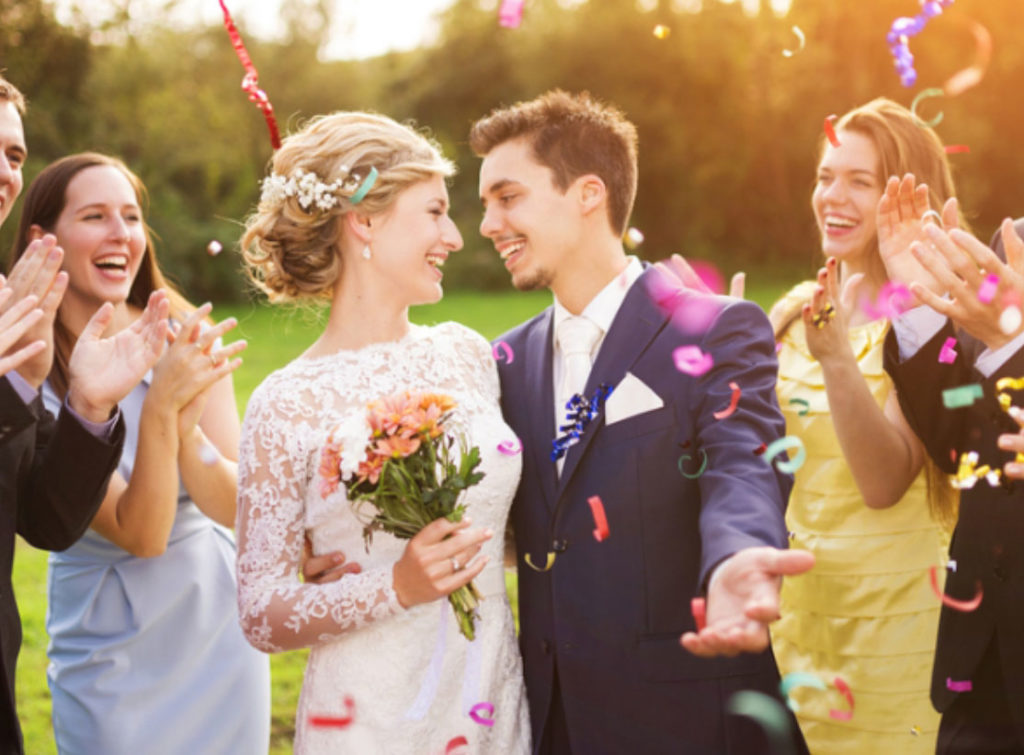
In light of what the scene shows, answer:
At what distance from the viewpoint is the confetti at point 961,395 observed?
3180 millimetres

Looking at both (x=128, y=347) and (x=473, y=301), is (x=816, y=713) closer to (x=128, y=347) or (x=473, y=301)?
(x=128, y=347)

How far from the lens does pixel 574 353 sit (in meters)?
3.40

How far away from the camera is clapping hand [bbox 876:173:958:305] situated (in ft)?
11.5

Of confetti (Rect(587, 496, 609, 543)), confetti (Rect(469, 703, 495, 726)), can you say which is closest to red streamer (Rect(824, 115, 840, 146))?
confetti (Rect(587, 496, 609, 543))

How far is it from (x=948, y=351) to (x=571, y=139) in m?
1.44

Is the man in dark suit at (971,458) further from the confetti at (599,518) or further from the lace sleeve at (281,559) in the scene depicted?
the lace sleeve at (281,559)

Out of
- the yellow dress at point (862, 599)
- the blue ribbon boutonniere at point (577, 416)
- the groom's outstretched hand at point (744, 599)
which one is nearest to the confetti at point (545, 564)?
the blue ribbon boutonniere at point (577, 416)

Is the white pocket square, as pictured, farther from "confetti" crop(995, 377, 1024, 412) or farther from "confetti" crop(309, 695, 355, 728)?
"confetti" crop(309, 695, 355, 728)

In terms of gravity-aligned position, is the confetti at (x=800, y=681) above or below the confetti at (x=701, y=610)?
below

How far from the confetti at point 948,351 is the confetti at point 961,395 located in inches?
3.5

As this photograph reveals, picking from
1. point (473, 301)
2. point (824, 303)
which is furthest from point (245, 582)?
point (473, 301)

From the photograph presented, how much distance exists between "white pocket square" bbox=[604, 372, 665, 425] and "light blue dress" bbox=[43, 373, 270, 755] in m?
1.79

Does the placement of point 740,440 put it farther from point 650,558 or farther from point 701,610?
point 701,610

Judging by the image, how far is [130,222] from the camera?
4.25m
